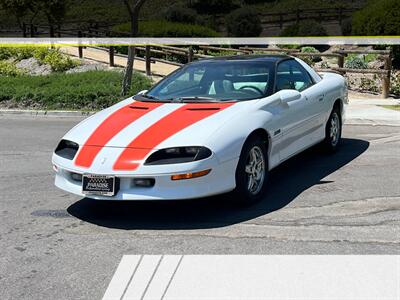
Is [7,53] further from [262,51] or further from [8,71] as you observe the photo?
[262,51]

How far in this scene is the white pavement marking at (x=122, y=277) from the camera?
396 cm

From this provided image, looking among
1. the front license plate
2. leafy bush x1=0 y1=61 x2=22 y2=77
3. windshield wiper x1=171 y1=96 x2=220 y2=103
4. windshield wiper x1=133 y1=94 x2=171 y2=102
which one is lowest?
leafy bush x1=0 y1=61 x2=22 y2=77

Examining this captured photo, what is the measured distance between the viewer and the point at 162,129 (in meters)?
5.46

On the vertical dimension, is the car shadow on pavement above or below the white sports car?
below

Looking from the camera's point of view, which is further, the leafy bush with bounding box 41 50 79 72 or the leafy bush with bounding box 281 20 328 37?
the leafy bush with bounding box 281 20 328 37

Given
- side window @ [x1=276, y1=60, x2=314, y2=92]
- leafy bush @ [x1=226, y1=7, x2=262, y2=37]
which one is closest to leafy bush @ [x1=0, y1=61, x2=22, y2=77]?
leafy bush @ [x1=226, y1=7, x2=262, y2=37]

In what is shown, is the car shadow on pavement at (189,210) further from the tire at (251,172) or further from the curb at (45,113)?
the curb at (45,113)

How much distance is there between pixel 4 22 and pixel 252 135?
3990 cm

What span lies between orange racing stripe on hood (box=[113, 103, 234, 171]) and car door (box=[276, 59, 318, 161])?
2.63 ft

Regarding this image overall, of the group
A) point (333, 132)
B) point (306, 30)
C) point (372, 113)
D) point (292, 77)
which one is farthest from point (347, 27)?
point (292, 77)

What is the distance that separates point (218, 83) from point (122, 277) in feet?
9.53

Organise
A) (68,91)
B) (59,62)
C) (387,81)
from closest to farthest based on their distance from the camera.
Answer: (387,81) < (68,91) < (59,62)

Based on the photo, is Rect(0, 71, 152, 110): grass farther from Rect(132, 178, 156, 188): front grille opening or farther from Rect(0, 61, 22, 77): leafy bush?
Rect(132, 178, 156, 188): front grille opening

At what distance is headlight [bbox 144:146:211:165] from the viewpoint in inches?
201
